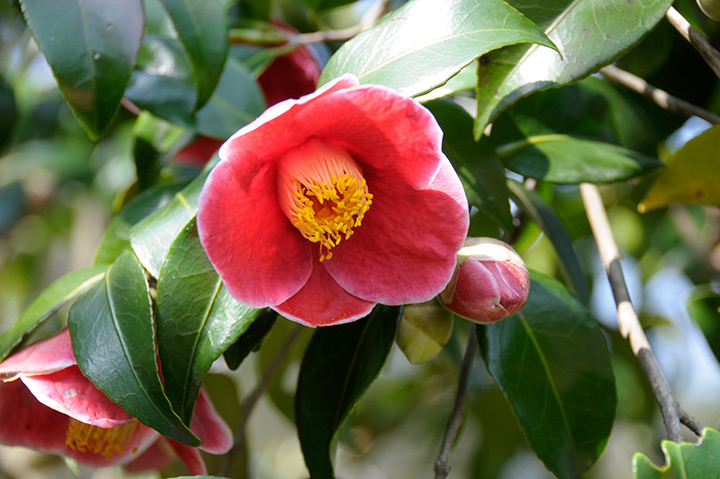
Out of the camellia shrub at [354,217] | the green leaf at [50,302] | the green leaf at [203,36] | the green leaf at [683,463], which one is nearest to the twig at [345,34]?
the camellia shrub at [354,217]

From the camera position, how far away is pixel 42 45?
25.6 inches

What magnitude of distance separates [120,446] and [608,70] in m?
0.79

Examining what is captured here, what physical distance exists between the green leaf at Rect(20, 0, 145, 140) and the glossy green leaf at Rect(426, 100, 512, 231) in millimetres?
329

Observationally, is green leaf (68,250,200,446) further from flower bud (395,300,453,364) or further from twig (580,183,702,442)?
twig (580,183,702,442)

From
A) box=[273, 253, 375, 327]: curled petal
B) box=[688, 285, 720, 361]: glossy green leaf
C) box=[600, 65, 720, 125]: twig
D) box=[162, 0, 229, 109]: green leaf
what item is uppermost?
box=[162, 0, 229, 109]: green leaf

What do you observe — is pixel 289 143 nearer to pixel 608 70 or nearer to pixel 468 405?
pixel 608 70

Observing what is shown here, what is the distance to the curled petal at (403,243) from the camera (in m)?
0.62

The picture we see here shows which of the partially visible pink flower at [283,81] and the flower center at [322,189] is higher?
the flower center at [322,189]

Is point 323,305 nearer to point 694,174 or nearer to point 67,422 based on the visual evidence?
point 67,422

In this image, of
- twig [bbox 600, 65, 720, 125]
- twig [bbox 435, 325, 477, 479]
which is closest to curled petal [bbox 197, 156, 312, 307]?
twig [bbox 435, 325, 477, 479]

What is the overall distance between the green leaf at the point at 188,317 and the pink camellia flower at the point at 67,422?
0.08m

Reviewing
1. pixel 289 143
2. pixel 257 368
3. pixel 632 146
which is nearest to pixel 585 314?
pixel 632 146

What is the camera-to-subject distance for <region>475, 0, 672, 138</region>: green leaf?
0.65 m

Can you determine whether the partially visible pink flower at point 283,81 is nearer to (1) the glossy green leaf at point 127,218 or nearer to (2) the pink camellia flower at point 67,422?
(1) the glossy green leaf at point 127,218
